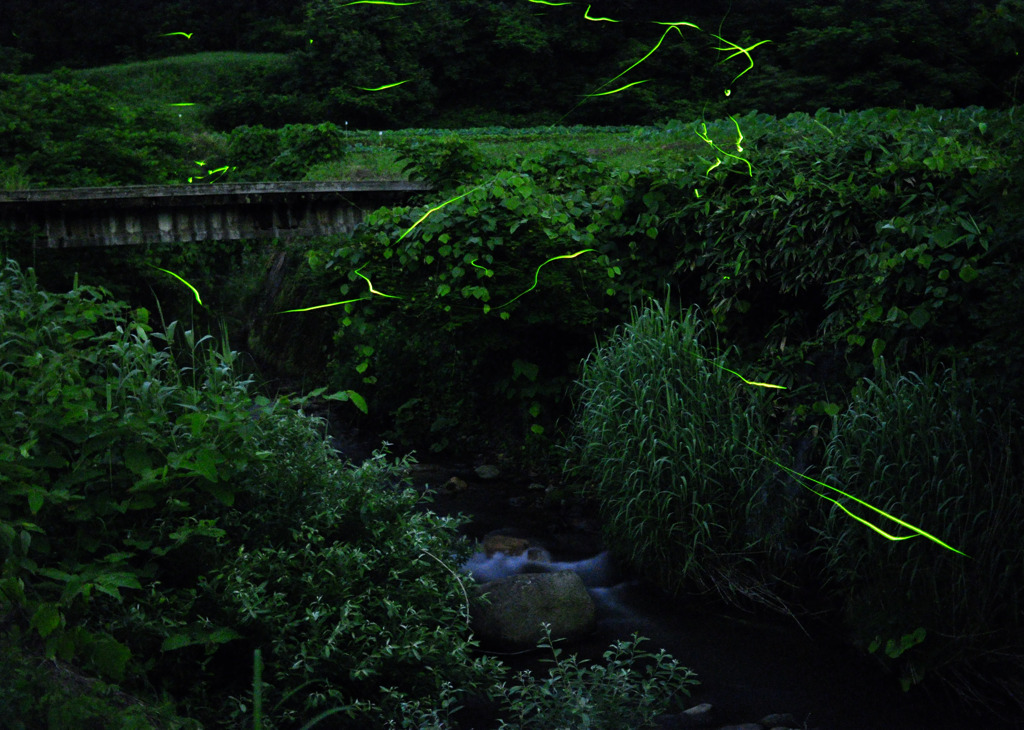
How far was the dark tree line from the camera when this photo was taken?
19.9 m

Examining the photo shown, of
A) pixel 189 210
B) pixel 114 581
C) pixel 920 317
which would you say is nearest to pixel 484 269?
pixel 920 317

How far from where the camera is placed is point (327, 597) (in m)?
4.50

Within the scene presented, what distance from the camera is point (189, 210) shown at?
1208 cm

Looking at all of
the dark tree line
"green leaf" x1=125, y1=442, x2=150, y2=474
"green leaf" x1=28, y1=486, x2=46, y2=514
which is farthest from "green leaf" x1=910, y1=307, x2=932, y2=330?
the dark tree line

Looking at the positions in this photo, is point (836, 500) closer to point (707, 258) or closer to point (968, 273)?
point (968, 273)

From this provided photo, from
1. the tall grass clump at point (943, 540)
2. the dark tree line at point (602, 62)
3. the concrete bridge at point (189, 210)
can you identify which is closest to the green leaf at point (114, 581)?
the tall grass clump at point (943, 540)

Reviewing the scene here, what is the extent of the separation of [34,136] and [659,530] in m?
12.3

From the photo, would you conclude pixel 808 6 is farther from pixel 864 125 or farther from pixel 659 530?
pixel 659 530

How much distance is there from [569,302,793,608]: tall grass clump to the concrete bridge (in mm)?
5389

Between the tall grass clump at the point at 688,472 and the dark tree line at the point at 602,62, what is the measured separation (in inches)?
476

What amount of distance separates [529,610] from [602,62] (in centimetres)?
2066

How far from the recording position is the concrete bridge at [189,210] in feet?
37.5

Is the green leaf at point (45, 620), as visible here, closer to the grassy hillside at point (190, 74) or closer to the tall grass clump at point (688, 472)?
the tall grass clump at point (688, 472)

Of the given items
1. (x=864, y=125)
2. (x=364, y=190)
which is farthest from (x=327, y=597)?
(x=364, y=190)
